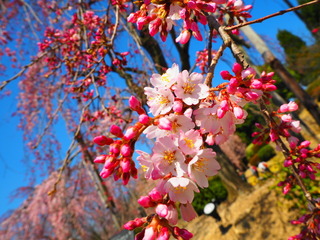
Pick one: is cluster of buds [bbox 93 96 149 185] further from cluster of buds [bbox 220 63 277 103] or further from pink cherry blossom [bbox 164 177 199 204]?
cluster of buds [bbox 220 63 277 103]

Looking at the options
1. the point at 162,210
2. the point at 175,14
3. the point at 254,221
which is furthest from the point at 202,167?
the point at 254,221

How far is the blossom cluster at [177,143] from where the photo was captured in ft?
2.21

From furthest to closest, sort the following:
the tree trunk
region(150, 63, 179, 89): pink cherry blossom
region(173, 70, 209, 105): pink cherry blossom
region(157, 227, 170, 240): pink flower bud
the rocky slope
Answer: the rocky slope
the tree trunk
region(150, 63, 179, 89): pink cherry blossom
region(173, 70, 209, 105): pink cherry blossom
region(157, 227, 170, 240): pink flower bud

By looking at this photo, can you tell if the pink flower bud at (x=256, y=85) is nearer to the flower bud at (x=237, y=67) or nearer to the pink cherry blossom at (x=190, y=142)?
the flower bud at (x=237, y=67)

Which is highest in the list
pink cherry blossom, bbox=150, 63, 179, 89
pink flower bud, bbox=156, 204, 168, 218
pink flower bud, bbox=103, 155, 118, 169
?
pink cherry blossom, bbox=150, 63, 179, 89

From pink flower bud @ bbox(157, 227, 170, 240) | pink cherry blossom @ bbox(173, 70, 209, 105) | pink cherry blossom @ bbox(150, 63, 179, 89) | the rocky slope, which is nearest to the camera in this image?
pink flower bud @ bbox(157, 227, 170, 240)

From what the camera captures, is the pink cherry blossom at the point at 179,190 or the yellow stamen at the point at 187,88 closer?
the pink cherry blossom at the point at 179,190

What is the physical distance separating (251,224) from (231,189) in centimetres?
173

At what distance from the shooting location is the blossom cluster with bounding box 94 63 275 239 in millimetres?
674

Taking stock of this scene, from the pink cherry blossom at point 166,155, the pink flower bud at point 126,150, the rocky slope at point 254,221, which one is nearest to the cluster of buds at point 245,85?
the pink cherry blossom at point 166,155

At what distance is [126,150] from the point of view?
0.65m

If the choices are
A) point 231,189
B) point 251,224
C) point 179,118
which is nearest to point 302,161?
point 179,118

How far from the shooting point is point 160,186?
2.31 ft

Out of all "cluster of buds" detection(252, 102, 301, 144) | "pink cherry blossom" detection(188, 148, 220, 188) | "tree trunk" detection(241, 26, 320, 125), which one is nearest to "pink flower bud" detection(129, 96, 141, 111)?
"pink cherry blossom" detection(188, 148, 220, 188)
